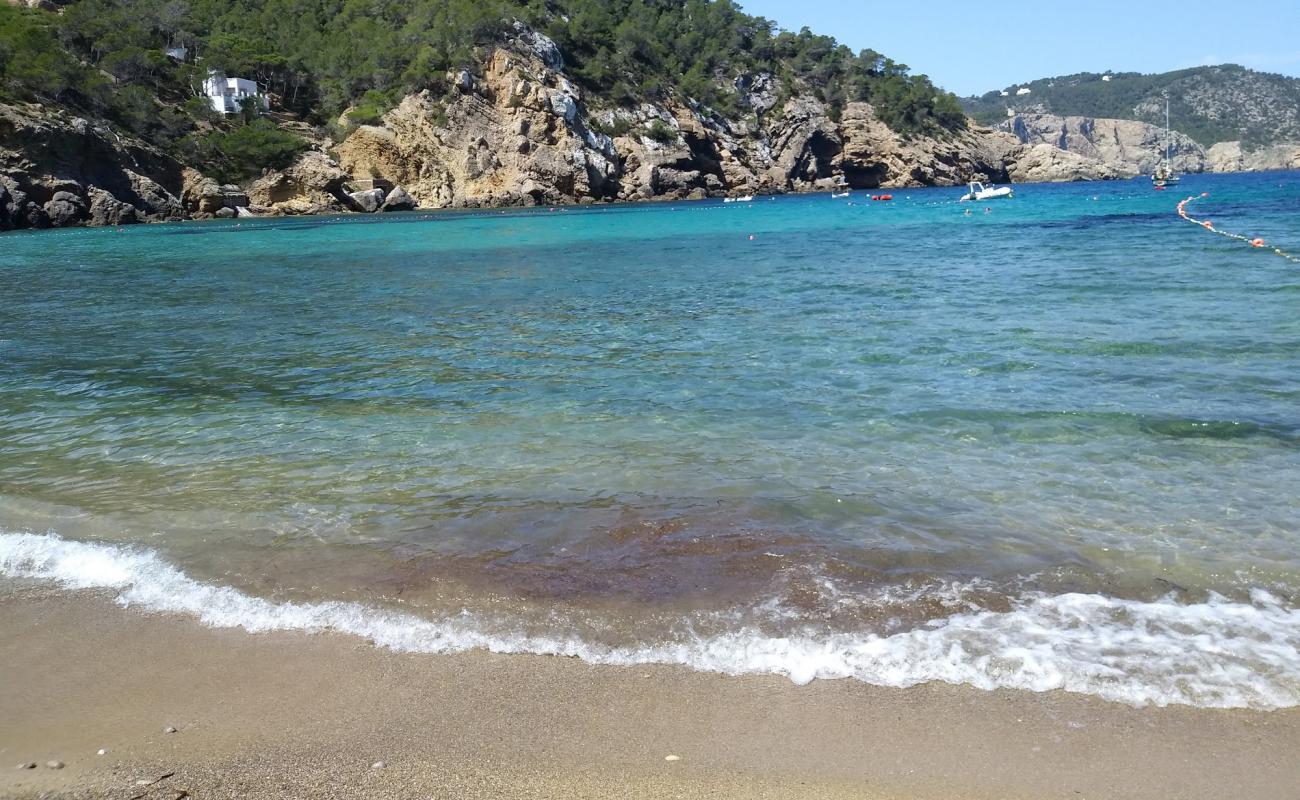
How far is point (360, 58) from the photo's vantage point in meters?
93.5

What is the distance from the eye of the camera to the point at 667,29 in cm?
12775

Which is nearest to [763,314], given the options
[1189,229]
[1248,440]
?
[1248,440]

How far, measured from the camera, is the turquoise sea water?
460 cm

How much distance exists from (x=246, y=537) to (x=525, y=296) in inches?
557

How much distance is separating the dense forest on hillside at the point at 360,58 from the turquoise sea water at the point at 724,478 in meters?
62.2

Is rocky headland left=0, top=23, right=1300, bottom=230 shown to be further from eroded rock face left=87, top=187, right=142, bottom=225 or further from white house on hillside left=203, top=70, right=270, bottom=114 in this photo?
white house on hillside left=203, top=70, right=270, bottom=114

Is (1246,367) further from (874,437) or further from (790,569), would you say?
(790,569)

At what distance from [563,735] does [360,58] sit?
103131 millimetres

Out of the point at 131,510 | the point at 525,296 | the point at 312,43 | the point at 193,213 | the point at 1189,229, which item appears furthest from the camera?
the point at 312,43

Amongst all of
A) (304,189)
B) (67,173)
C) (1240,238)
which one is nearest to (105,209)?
(67,173)

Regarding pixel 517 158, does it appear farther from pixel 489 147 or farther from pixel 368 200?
pixel 368 200

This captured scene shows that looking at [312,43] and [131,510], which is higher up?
[312,43]

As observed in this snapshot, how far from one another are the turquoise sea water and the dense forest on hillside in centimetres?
6221

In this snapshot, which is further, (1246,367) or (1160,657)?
(1246,367)
